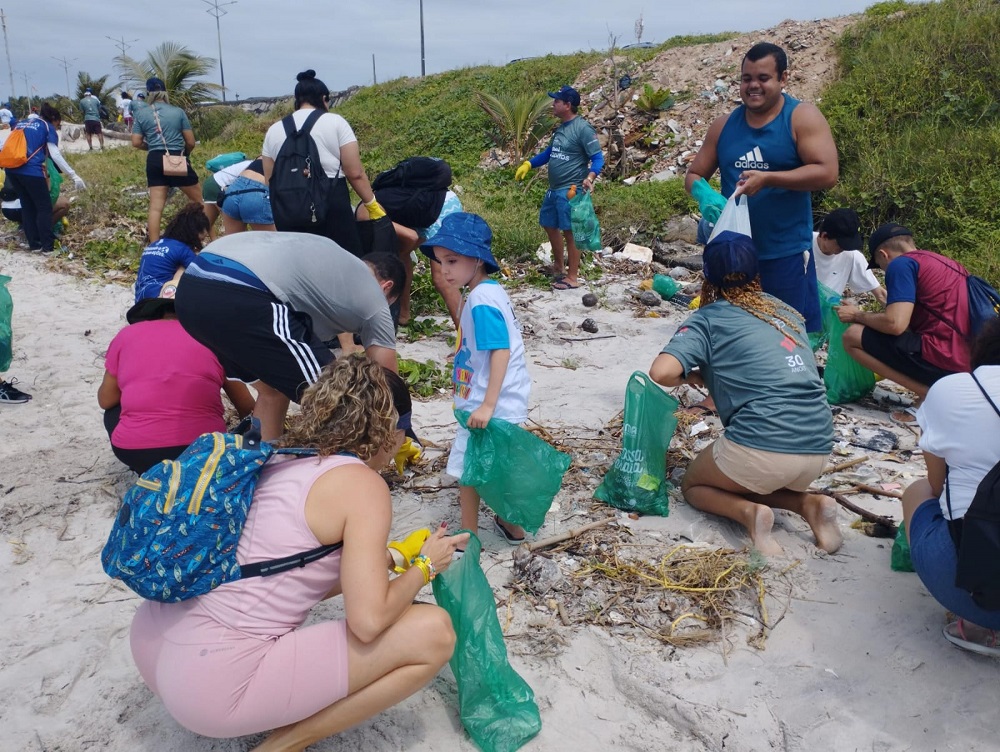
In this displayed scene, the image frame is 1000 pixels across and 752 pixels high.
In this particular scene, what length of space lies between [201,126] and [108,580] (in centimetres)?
1894

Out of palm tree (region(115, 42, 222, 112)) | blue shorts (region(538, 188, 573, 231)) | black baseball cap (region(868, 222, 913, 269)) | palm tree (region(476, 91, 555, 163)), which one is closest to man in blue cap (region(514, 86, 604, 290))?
blue shorts (region(538, 188, 573, 231))

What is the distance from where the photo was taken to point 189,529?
1968mm

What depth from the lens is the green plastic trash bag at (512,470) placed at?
3100mm

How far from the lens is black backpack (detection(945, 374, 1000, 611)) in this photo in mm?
2143

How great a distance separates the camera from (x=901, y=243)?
4.32m

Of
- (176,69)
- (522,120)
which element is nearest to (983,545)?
(522,120)

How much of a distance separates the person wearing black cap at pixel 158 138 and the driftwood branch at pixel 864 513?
20.9 feet

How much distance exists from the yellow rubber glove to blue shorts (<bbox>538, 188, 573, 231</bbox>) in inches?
143

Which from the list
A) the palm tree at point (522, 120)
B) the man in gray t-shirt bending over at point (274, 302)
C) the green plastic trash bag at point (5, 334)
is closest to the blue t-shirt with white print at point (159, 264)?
the green plastic trash bag at point (5, 334)

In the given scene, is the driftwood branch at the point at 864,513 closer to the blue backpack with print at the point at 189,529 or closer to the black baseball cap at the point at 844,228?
the black baseball cap at the point at 844,228

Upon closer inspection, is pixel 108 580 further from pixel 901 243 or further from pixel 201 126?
pixel 201 126

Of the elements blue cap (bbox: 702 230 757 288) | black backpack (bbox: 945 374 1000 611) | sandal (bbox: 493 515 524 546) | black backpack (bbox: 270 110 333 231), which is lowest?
sandal (bbox: 493 515 524 546)

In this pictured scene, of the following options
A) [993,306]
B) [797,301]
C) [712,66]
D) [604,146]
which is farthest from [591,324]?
[712,66]

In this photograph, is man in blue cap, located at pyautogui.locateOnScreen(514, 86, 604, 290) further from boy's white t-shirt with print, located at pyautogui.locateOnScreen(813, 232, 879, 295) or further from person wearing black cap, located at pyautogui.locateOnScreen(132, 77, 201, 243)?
person wearing black cap, located at pyautogui.locateOnScreen(132, 77, 201, 243)
